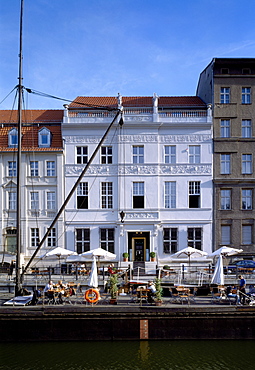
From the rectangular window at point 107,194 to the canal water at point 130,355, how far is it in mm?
16359

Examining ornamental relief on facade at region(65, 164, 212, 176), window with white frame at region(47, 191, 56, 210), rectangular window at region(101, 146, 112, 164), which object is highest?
rectangular window at region(101, 146, 112, 164)

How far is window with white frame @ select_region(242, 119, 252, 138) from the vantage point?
113ft

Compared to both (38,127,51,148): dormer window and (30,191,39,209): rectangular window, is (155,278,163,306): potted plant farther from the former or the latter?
(38,127,51,148): dormer window

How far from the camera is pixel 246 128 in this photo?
34500 millimetres

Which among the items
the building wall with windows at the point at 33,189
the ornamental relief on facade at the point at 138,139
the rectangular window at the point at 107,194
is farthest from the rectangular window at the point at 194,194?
the building wall with windows at the point at 33,189

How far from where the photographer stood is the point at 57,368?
53.8 ft

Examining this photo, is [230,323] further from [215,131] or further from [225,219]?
[215,131]

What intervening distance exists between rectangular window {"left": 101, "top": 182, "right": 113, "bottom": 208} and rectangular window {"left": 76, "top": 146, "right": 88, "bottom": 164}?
273 cm

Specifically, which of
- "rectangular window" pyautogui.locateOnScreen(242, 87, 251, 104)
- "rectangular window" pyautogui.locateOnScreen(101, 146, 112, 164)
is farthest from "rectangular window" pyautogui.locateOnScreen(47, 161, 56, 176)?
"rectangular window" pyautogui.locateOnScreen(242, 87, 251, 104)

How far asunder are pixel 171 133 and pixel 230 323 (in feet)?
62.5

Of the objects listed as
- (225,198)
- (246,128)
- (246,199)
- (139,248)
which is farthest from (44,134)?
(246,199)

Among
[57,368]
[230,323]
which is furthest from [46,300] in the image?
[230,323]

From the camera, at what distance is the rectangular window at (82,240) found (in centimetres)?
3353

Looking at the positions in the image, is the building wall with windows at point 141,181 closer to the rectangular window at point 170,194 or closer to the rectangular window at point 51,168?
the rectangular window at point 170,194
